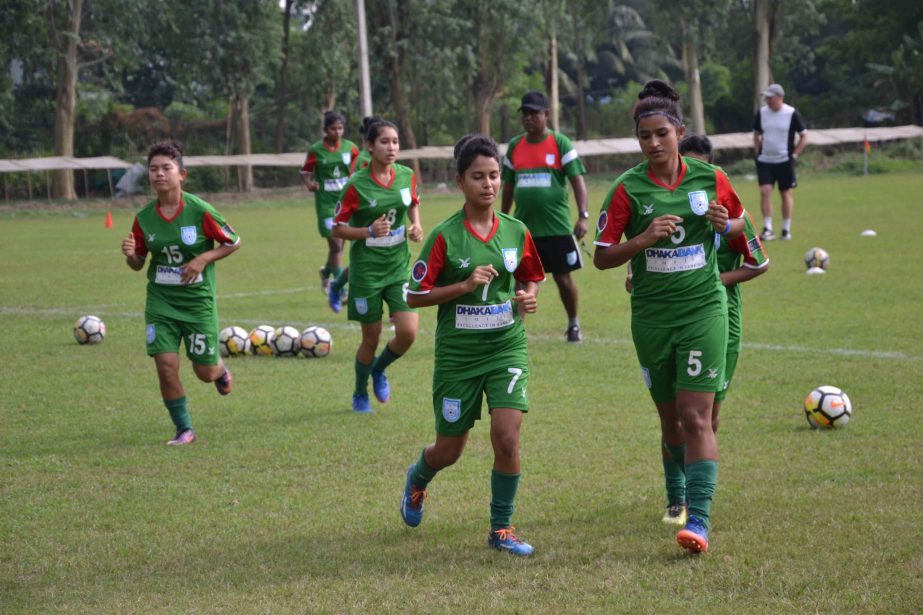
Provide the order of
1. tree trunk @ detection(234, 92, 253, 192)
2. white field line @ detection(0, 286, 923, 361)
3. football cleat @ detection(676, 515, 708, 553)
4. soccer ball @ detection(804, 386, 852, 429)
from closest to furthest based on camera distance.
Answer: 1. football cleat @ detection(676, 515, 708, 553)
2. soccer ball @ detection(804, 386, 852, 429)
3. white field line @ detection(0, 286, 923, 361)
4. tree trunk @ detection(234, 92, 253, 192)

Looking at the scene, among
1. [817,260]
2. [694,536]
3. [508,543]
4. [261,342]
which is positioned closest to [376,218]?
[261,342]

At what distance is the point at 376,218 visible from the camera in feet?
30.1

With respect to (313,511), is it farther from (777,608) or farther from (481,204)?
(777,608)

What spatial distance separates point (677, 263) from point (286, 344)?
252 inches

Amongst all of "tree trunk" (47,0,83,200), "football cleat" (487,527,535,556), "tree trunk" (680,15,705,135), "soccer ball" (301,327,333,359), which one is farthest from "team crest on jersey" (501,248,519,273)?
"tree trunk" (680,15,705,135)

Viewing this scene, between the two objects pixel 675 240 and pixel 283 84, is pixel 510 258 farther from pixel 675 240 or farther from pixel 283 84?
pixel 283 84

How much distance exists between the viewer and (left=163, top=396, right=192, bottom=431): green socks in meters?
7.98

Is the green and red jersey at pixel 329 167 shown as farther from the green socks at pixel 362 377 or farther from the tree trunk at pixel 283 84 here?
the tree trunk at pixel 283 84

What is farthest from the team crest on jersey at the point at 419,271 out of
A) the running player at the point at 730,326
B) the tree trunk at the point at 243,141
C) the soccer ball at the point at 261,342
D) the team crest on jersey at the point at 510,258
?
the tree trunk at the point at 243,141

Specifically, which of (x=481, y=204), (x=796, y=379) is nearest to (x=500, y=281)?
(x=481, y=204)

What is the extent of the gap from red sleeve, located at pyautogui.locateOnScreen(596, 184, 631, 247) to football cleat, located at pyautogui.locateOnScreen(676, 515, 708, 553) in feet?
4.26

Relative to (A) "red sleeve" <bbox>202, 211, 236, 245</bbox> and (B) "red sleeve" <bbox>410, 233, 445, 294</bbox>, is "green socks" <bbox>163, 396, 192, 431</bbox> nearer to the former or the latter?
(A) "red sleeve" <bbox>202, 211, 236, 245</bbox>

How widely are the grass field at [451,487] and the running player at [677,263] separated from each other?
608 mm

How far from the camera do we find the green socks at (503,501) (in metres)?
5.50
